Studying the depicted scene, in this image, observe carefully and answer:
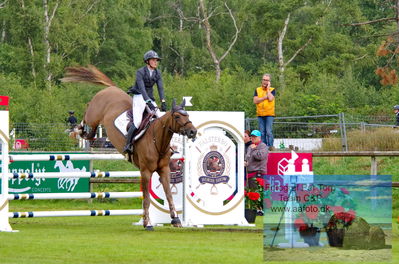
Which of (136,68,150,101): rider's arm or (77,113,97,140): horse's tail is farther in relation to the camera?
(77,113,97,140): horse's tail

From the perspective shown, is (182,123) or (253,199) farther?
(253,199)

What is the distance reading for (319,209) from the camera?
10469 millimetres

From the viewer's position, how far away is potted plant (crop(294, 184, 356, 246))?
9.92 meters

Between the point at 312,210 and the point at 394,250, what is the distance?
3.42 feet

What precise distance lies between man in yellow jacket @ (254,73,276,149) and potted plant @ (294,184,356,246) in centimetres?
635

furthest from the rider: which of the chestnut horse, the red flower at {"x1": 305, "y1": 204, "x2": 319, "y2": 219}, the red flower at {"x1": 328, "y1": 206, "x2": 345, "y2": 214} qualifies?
the red flower at {"x1": 328, "y1": 206, "x2": 345, "y2": 214}

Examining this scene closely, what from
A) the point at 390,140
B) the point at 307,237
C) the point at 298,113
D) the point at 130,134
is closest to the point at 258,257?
the point at 307,237

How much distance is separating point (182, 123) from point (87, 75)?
122 inches

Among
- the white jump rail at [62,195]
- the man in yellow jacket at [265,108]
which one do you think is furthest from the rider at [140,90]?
the man in yellow jacket at [265,108]

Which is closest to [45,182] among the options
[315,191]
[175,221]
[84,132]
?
[84,132]

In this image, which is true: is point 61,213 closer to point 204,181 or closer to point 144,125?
point 144,125

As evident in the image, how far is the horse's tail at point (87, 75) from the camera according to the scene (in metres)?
15.1

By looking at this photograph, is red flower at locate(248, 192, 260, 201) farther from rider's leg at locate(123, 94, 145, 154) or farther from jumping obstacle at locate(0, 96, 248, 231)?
rider's leg at locate(123, 94, 145, 154)

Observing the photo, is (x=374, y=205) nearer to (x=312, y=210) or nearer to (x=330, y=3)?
(x=312, y=210)
